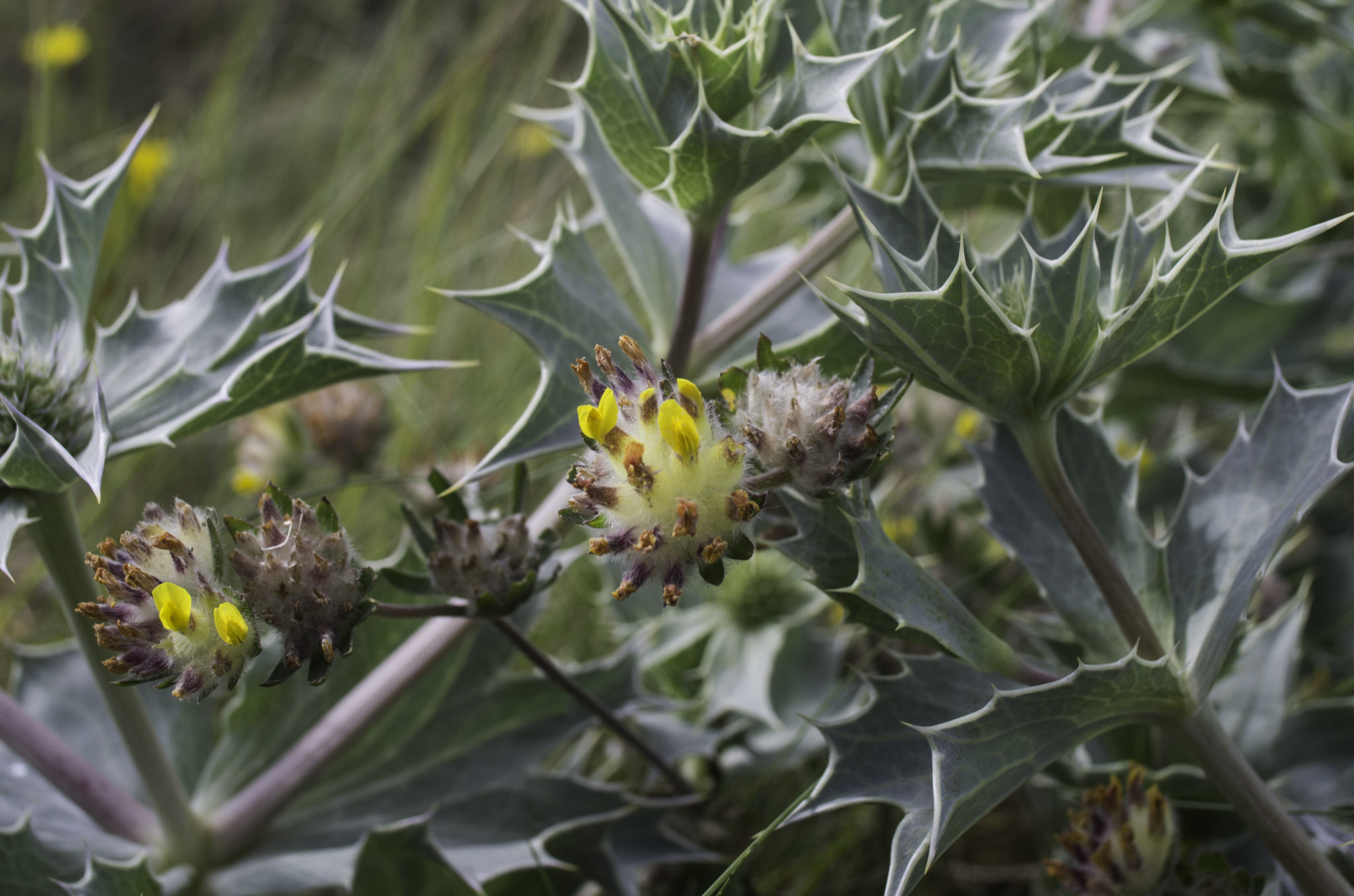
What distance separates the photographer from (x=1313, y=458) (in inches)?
43.7

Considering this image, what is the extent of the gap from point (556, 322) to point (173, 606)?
0.62 m

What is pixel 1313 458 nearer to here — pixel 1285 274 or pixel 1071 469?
pixel 1071 469

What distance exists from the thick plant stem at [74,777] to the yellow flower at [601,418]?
3.02ft

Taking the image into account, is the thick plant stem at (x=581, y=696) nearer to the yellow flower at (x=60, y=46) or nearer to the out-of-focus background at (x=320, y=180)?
the out-of-focus background at (x=320, y=180)

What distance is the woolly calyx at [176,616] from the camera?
34.1 inches

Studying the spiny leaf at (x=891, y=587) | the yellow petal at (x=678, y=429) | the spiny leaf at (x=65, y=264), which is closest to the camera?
the yellow petal at (x=678, y=429)

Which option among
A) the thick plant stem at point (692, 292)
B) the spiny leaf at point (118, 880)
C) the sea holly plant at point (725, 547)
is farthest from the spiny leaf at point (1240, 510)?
the spiny leaf at point (118, 880)

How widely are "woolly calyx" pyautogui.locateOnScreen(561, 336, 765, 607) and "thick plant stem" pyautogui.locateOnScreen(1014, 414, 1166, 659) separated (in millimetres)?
360

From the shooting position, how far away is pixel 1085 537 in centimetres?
107

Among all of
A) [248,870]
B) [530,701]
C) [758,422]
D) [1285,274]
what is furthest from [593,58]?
[1285,274]

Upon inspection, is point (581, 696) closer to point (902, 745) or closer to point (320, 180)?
point (902, 745)

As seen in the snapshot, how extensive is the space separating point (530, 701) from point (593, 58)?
91 cm

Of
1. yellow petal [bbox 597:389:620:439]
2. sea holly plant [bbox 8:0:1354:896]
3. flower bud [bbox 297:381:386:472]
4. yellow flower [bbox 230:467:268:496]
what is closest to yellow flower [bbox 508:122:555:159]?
flower bud [bbox 297:381:386:472]

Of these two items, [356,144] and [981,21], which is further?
[356,144]
